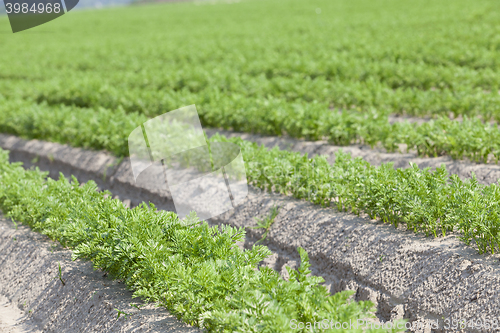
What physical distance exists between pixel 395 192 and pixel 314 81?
579cm

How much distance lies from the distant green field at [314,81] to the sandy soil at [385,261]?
6.10 ft

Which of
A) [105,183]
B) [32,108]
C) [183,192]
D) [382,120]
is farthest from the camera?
[32,108]

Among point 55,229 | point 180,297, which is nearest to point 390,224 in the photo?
point 180,297

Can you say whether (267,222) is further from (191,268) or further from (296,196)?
(191,268)

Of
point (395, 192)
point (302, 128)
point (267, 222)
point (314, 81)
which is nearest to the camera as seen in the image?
point (395, 192)

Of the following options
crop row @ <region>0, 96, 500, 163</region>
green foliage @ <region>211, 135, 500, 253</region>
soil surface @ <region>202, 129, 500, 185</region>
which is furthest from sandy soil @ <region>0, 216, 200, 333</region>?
crop row @ <region>0, 96, 500, 163</region>

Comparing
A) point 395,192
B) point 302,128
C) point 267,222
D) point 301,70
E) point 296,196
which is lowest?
point 267,222

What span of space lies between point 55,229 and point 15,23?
227cm

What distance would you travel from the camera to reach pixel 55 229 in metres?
4.96

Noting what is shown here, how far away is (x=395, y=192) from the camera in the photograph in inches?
178

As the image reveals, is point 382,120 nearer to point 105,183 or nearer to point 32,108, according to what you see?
point 105,183

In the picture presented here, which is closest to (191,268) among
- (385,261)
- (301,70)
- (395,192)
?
(385,261)

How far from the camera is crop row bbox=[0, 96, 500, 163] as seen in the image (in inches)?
241

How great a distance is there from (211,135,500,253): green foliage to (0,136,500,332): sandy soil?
0.49 ft
